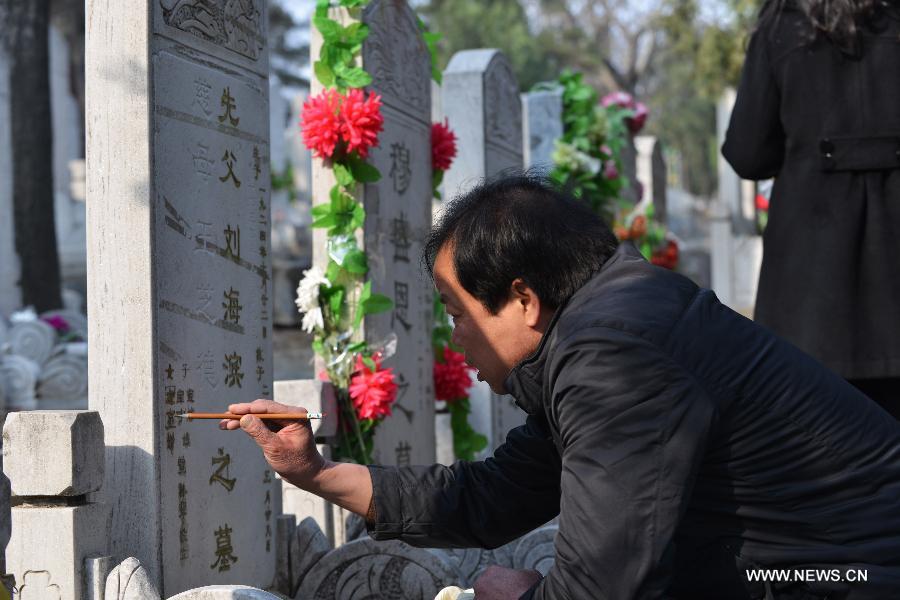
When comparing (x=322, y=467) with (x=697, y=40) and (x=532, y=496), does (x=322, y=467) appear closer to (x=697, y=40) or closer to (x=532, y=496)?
(x=532, y=496)

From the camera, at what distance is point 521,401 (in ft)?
7.26

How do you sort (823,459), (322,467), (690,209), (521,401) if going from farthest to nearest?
(690,209), (322,467), (521,401), (823,459)

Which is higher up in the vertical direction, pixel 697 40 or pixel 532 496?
pixel 697 40

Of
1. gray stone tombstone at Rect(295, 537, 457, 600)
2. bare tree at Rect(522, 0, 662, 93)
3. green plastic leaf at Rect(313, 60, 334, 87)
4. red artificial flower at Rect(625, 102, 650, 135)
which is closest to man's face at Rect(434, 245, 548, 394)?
gray stone tombstone at Rect(295, 537, 457, 600)

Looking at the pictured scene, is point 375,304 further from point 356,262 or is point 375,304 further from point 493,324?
point 493,324

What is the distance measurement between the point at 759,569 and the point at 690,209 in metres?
29.1

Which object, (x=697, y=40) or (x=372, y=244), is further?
(x=697, y=40)

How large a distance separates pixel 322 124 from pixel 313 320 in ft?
2.39

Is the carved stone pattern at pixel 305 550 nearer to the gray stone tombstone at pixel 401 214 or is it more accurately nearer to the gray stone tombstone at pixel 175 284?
the gray stone tombstone at pixel 175 284

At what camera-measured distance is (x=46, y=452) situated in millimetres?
2752

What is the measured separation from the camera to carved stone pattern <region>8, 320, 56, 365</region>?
7.59m

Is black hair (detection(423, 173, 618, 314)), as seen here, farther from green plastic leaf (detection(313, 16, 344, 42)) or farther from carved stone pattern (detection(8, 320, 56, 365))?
carved stone pattern (detection(8, 320, 56, 365))

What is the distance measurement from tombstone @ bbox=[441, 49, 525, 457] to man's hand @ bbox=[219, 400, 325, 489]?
136 inches

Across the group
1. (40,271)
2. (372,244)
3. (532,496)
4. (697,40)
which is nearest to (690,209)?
(697,40)
